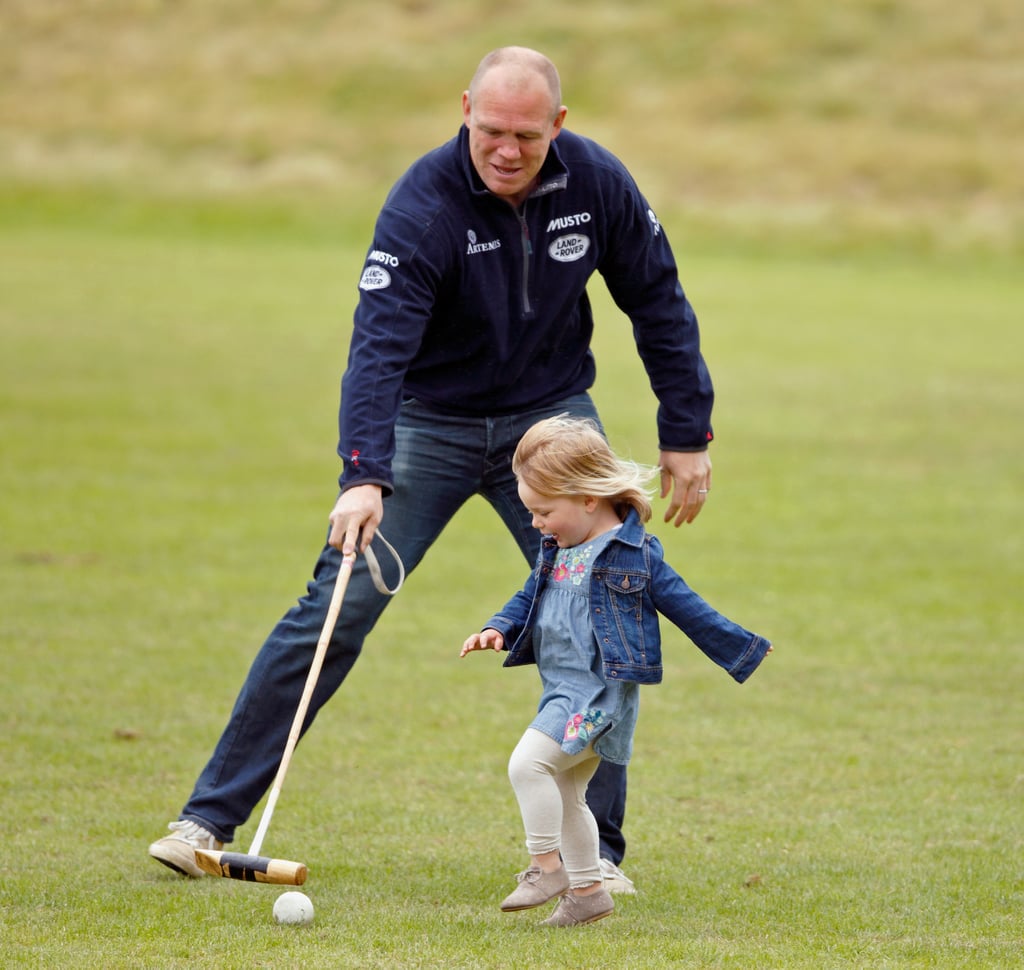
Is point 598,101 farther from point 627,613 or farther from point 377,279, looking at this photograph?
point 627,613

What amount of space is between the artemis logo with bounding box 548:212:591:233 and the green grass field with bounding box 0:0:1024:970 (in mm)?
2060

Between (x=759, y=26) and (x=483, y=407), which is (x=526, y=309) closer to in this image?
(x=483, y=407)

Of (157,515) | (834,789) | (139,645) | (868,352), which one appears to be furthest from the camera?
(868,352)

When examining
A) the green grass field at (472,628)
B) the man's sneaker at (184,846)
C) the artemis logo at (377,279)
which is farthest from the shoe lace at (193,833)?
the artemis logo at (377,279)

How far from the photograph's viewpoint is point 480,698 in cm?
764

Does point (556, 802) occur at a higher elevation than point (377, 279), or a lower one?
lower

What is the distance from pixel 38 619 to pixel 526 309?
446cm

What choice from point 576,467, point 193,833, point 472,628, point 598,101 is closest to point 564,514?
point 576,467

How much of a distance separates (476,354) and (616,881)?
1706 mm

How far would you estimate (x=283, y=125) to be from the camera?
1841 inches

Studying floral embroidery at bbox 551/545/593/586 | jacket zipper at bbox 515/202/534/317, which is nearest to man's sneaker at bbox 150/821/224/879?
floral embroidery at bbox 551/545/593/586

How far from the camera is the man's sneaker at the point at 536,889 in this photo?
15.1 ft

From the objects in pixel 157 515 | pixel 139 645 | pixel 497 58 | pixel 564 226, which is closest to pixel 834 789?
pixel 564 226

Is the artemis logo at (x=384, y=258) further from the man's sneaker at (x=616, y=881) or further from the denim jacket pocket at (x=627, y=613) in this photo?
the man's sneaker at (x=616, y=881)
